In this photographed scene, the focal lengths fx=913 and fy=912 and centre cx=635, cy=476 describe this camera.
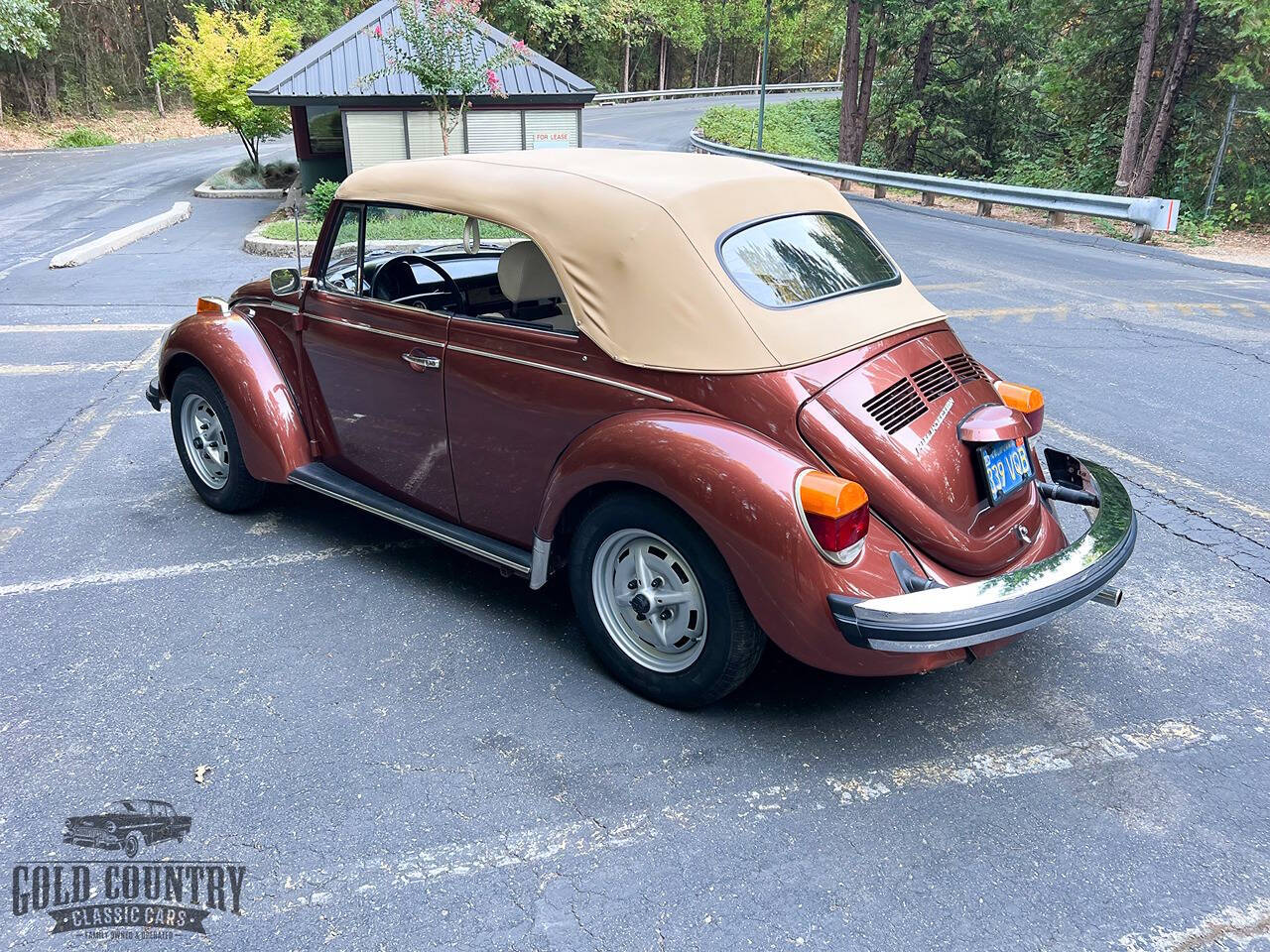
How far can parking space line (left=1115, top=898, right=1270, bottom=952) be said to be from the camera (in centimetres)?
230

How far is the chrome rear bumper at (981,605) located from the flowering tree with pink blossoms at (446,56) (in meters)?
15.1

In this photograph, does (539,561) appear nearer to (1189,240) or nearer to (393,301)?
(393,301)

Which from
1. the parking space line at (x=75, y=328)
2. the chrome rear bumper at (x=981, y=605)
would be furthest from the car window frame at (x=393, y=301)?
the parking space line at (x=75, y=328)

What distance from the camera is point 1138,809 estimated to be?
2775 millimetres

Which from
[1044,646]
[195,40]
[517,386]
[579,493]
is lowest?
[1044,646]

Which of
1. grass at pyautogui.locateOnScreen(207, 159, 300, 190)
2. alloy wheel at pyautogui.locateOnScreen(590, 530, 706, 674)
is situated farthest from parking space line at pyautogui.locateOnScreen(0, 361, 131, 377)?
grass at pyautogui.locateOnScreen(207, 159, 300, 190)

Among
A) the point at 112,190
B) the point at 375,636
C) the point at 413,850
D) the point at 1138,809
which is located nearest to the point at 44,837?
the point at 413,850

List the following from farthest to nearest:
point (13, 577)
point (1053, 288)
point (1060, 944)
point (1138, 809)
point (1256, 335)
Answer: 1. point (1053, 288)
2. point (1256, 335)
3. point (13, 577)
4. point (1138, 809)
5. point (1060, 944)

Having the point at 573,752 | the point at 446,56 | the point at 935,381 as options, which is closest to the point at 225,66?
the point at 446,56

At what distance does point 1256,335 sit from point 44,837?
980 centimetres

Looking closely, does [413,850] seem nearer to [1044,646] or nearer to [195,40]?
[1044,646]

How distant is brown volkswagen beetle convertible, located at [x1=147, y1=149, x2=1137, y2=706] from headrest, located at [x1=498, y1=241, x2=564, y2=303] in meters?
0.01

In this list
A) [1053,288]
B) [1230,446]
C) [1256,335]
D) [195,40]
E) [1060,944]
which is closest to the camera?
[1060,944]

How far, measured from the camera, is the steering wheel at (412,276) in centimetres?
403
